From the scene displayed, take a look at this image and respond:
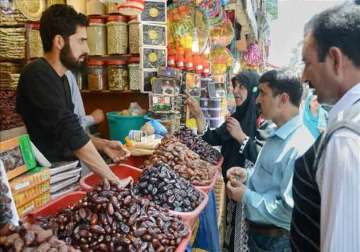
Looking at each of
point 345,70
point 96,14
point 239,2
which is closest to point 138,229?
point 345,70

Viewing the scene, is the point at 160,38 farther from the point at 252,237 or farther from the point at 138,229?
the point at 138,229

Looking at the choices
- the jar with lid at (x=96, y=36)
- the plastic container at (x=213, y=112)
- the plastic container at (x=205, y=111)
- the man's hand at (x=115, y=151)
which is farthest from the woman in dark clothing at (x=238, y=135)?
the man's hand at (x=115, y=151)

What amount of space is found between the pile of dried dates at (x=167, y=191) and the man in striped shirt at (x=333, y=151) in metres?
0.51

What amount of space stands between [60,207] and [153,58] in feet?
6.89

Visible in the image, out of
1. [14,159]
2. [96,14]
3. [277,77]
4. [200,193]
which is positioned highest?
[96,14]

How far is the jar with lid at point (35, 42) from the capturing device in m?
3.58

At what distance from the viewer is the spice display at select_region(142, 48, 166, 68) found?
3.48 meters

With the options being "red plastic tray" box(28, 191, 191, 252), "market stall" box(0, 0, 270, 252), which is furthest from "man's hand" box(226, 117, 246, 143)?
"red plastic tray" box(28, 191, 191, 252)

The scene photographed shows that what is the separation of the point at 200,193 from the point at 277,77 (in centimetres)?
93

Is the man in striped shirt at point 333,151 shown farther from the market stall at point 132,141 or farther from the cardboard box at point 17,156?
the cardboard box at point 17,156

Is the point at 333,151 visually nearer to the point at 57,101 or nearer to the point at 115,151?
the point at 57,101

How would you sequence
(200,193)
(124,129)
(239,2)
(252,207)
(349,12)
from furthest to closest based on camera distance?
(239,2), (124,129), (252,207), (200,193), (349,12)

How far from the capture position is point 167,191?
1822 millimetres

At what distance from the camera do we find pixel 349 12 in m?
1.29
